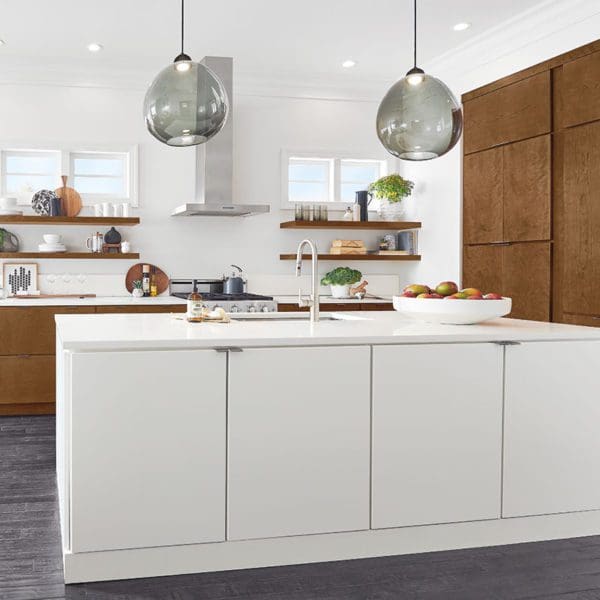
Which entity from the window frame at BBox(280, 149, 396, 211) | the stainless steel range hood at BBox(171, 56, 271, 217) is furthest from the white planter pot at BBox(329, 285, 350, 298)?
the stainless steel range hood at BBox(171, 56, 271, 217)

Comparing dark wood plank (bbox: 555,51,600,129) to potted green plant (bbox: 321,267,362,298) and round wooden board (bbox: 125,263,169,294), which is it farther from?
round wooden board (bbox: 125,263,169,294)

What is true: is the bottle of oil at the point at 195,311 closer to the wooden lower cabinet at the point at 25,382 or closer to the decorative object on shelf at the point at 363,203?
the wooden lower cabinet at the point at 25,382

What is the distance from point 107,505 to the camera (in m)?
2.64

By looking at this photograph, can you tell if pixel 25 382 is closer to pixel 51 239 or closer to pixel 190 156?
pixel 51 239

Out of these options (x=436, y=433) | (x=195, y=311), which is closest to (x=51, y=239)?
(x=195, y=311)

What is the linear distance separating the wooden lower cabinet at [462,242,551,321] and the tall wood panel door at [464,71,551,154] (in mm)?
751

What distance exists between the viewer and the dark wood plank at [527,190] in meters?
5.07

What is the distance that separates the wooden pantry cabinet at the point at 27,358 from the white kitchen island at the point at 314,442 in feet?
8.36

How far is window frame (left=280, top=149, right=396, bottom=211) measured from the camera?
6.73m

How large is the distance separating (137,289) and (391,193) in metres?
2.25

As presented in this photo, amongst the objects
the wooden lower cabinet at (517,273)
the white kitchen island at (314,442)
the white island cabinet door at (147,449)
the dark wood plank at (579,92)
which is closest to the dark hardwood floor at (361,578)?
the white kitchen island at (314,442)

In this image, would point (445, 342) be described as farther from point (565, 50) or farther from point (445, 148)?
point (565, 50)

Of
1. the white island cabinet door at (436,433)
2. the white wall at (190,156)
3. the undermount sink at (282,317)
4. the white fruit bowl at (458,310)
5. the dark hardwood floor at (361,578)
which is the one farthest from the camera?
the white wall at (190,156)

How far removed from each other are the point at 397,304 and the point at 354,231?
359 centimetres
